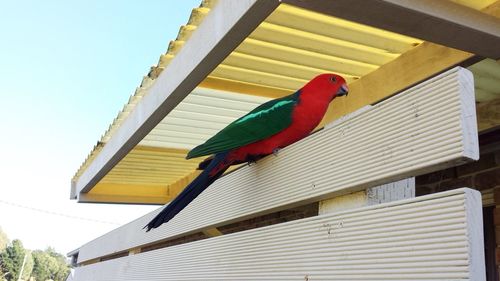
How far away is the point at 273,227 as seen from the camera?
1.67m

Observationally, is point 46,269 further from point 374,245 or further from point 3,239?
point 374,245

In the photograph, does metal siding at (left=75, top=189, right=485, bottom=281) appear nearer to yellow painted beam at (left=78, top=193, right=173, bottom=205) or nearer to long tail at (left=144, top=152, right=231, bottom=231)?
long tail at (left=144, top=152, right=231, bottom=231)

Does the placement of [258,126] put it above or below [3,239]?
below

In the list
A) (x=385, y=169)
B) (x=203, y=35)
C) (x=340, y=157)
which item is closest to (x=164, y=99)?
(x=203, y=35)

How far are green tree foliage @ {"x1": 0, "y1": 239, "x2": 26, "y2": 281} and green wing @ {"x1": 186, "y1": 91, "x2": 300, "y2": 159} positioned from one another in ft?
133

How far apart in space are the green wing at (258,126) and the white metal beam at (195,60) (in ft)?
0.92

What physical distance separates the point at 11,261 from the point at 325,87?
41.6 metres

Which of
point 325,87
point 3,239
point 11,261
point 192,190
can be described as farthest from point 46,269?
point 325,87

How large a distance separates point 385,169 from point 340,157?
21 centimetres

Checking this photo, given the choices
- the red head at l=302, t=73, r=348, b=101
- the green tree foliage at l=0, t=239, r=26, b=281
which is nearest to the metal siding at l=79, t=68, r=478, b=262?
the red head at l=302, t=73, r=348, b=101

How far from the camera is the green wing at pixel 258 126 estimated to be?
179 centimetres

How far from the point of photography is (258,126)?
183cm

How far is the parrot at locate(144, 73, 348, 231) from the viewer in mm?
1790

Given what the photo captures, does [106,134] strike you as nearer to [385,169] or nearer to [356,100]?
[356,100]
